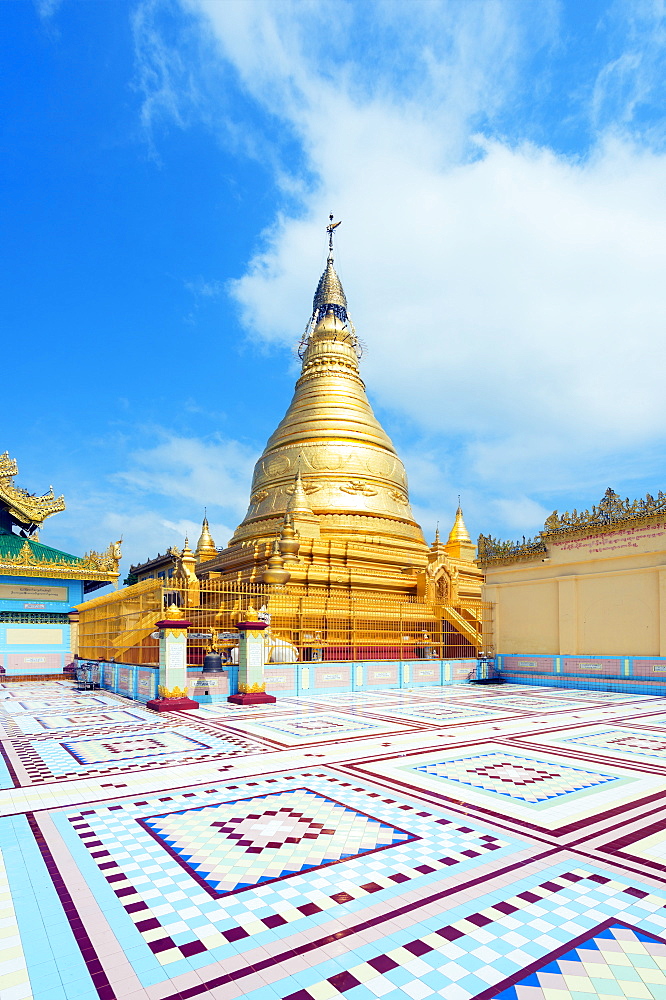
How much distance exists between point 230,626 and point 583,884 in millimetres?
14115

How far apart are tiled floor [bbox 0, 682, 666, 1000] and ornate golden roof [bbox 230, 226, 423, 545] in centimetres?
1781

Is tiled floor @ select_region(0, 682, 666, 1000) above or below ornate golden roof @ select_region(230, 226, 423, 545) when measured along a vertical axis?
below

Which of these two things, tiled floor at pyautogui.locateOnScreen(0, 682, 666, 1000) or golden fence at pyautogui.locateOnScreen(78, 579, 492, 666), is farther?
golden fence at pyautogui.locateOnScreen(78, 579, 492, 666)

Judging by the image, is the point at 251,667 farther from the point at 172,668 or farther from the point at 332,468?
the point at 332,468

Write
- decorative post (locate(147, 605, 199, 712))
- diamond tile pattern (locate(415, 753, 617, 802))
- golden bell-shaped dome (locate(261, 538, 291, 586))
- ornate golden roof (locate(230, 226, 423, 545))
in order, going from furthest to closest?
ornate golden roof (locate(230, 226, 423, 545)) < golden bell-shaped dome (locate(261, 538, 291, 586)) < decorative post (locate(147, 605, 199, 712)) < diamond tile pattern (locate(415, 753, 617, 802))

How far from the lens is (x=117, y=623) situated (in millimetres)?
16266

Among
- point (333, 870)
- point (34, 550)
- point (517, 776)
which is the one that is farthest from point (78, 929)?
point (34, 550)

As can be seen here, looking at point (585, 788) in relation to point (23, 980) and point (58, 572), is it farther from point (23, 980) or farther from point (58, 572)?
point (58, 572)

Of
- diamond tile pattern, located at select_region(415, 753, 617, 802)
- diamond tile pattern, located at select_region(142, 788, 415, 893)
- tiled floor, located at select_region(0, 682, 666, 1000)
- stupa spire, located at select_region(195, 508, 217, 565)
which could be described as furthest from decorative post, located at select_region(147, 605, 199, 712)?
stupa spire, located at select_region(195, 508, 217, 565)

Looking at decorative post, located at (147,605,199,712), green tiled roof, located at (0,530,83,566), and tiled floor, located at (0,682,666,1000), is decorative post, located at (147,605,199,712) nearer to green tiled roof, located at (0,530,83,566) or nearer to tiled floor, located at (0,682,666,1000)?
tiled floor, located at (0,682,666,1000)

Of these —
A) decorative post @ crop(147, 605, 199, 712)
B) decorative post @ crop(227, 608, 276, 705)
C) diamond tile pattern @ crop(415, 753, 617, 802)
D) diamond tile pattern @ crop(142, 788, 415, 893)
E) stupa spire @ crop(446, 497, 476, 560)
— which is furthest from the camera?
stupa spire @ crop(446, 497, 476, 560)

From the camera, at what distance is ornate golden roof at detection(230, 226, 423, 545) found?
26141mm

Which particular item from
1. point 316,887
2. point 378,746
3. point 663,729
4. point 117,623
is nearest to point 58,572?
point 117,623

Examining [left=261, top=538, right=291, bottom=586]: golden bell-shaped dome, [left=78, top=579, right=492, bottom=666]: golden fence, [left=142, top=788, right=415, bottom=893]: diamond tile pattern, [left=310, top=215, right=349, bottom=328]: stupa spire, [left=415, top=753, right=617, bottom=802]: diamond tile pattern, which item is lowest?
[left=415, top=753, right=617, bottom=802]: diamond tile pattern
